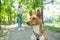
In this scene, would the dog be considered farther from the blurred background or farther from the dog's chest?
the blurred background

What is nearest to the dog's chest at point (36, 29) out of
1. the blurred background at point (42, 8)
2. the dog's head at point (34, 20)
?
the dog's head at point (34, 20)

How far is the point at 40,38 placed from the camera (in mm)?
4582

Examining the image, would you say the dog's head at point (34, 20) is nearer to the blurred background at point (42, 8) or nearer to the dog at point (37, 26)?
the dog at point (37, 26)

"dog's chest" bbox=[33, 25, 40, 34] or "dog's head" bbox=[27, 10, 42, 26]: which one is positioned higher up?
"dog's head" bbox=[27, 10, 42, 26]

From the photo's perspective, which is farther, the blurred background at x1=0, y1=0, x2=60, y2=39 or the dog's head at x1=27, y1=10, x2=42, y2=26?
the blurred background at x1=0, y1=0, x2=60, y2=39

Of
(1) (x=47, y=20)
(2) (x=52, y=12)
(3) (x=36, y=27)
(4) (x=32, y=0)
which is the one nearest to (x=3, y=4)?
(4) (x=32, y=0)

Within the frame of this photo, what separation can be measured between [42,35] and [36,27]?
0.22 meters

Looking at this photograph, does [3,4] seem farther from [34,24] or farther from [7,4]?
[34,24]

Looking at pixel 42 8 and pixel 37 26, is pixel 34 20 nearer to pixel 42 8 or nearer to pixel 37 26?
pixel 37 26

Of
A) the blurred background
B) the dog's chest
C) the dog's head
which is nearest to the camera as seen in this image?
the dog's head

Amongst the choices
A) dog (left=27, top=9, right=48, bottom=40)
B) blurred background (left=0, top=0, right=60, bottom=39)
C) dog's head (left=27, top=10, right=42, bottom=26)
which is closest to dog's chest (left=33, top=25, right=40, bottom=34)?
dog (left=27, top=9, right=48, bottom=40)

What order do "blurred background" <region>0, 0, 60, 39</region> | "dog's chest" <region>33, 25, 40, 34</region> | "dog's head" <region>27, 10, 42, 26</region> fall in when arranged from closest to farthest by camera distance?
"dog's head" <region>27, 10, 42, 26</region> → "dog's chest" <region>33, 25, 40, 34</region> → "blurred background" <region>0, 0, 60, 39</region>

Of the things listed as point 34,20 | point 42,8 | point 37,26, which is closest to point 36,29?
point 37,26

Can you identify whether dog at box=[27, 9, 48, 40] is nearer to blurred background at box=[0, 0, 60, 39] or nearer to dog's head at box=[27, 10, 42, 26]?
dog's head at box=[27, 10, 42, 26]
